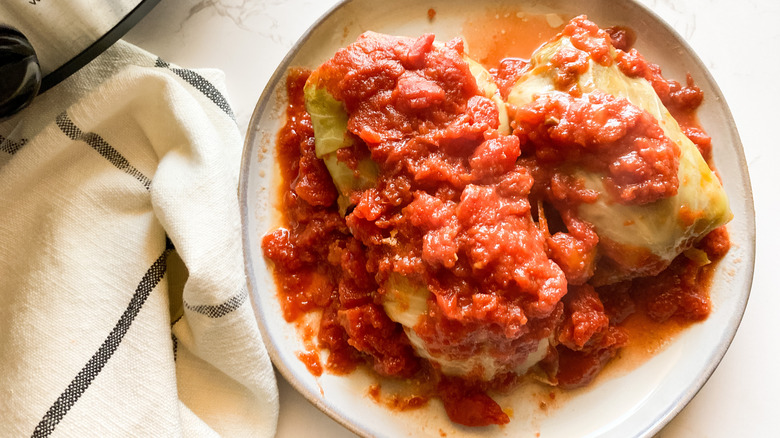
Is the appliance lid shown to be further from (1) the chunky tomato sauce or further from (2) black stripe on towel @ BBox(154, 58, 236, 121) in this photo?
(1) the chunky tomato sauce

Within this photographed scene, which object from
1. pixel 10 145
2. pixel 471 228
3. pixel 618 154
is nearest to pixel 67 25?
pixel 10 145

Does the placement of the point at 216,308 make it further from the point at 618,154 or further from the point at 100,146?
the point at 618,154

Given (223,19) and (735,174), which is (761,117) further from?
(223,19)

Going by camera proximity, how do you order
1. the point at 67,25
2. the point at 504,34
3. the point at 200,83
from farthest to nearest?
the point at 504,34, the point at 200,83, the point at 67,25

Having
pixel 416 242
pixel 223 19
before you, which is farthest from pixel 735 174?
pixel 223 19

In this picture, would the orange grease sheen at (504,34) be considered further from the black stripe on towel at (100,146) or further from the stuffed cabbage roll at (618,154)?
the black stripe on towel at (100,146)

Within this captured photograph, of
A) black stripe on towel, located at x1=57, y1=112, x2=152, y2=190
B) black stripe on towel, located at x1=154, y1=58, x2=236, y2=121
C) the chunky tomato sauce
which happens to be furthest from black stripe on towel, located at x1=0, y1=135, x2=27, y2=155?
the chunky tomato sauce

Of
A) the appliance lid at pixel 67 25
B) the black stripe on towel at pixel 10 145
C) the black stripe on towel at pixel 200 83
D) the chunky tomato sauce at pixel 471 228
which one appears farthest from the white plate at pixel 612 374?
the black stripe on towel at pixel 10 145
